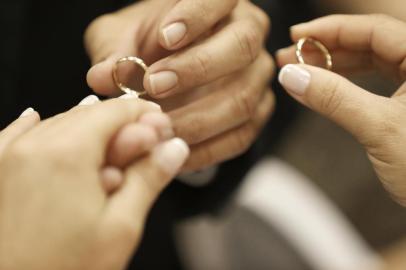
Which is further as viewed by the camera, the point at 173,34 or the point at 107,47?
the point at 107,47

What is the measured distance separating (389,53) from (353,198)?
77 cm

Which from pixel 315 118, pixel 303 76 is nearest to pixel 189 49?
pixel 303 76

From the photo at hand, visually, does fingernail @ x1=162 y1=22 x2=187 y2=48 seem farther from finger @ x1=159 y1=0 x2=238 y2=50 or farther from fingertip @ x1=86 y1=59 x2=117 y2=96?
fingertip @ x1=86 y1=59 x2=117 y2=96

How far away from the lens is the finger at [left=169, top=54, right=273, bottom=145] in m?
0.85

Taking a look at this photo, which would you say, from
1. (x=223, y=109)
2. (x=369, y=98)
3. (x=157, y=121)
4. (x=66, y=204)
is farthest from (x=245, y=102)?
(x=66, y=204)

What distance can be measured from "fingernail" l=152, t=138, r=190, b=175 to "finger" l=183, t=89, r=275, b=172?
0.38 metres

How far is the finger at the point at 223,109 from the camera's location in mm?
848

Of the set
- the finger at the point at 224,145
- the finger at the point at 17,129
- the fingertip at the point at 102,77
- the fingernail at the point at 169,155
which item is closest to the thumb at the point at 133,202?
the fingernail at the point at 169,155

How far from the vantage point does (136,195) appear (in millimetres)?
484

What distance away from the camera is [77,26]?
3.31 ft

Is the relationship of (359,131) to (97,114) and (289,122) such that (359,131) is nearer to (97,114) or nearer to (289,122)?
(97,114)

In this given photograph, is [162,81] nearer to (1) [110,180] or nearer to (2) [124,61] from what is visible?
(2) [124,61]

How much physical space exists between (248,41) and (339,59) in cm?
20

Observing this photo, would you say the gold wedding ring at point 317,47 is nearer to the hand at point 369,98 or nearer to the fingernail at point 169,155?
the hand at point 369,98
